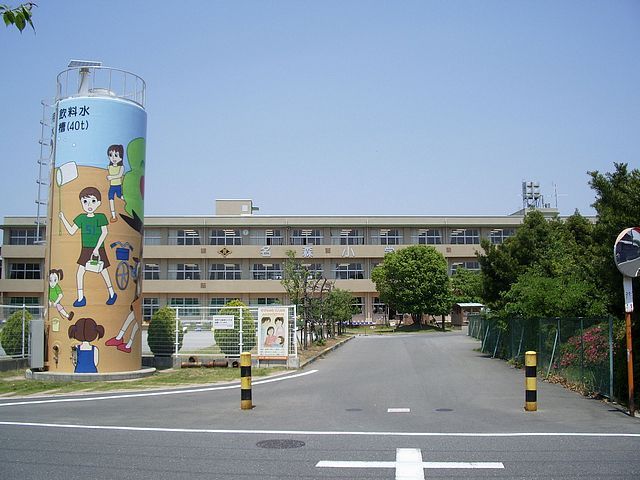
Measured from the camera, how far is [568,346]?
17625 mm

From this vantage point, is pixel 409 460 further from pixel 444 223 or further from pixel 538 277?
pixel 444 223

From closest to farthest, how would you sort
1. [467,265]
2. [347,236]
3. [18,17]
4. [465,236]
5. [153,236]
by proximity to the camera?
[18,17] → [153,236] → [347,236] → [465,236] → [467,265]

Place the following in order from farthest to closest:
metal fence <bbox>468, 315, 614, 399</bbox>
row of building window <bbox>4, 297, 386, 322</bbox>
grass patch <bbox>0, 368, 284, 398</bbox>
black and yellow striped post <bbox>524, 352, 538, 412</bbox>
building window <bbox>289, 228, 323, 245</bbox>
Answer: building window <bbox>289, 228, 323, 245</bbox> → row of building window <bbox>4, 297, 386, 322</bbox> → grass patch <bbox>0, 368, 284, 398</bbox> → metal fence <bbox>468, 315, 614, 399</bbox> → black and yellow striped post <bbox>524, 352, 538, 412</bbox>

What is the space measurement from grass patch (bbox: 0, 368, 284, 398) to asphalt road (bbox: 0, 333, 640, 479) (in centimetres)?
165

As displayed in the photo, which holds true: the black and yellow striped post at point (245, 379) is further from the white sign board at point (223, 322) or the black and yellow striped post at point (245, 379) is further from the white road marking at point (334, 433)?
Answer: the white sign board at point (223, 322)

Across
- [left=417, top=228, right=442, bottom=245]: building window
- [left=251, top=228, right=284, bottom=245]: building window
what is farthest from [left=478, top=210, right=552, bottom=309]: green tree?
[left=251, top=228, right=284, bottom=245]: building window

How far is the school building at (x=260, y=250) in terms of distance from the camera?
72.9 metres

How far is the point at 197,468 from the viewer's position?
7.88m

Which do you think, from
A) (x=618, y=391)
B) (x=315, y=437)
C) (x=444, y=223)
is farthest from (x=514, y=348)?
(x=444, y=223)

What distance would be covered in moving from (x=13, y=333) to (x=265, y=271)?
52472 mm

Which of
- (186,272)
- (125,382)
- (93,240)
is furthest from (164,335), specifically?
(186,272)

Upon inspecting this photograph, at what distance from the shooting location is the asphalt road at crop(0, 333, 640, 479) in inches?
306

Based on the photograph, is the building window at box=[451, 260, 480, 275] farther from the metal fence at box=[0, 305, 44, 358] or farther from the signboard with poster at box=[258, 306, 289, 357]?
the metal fence at box=[0, 305, 44, 358]

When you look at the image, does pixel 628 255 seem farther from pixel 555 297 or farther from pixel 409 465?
pixel 555 297
